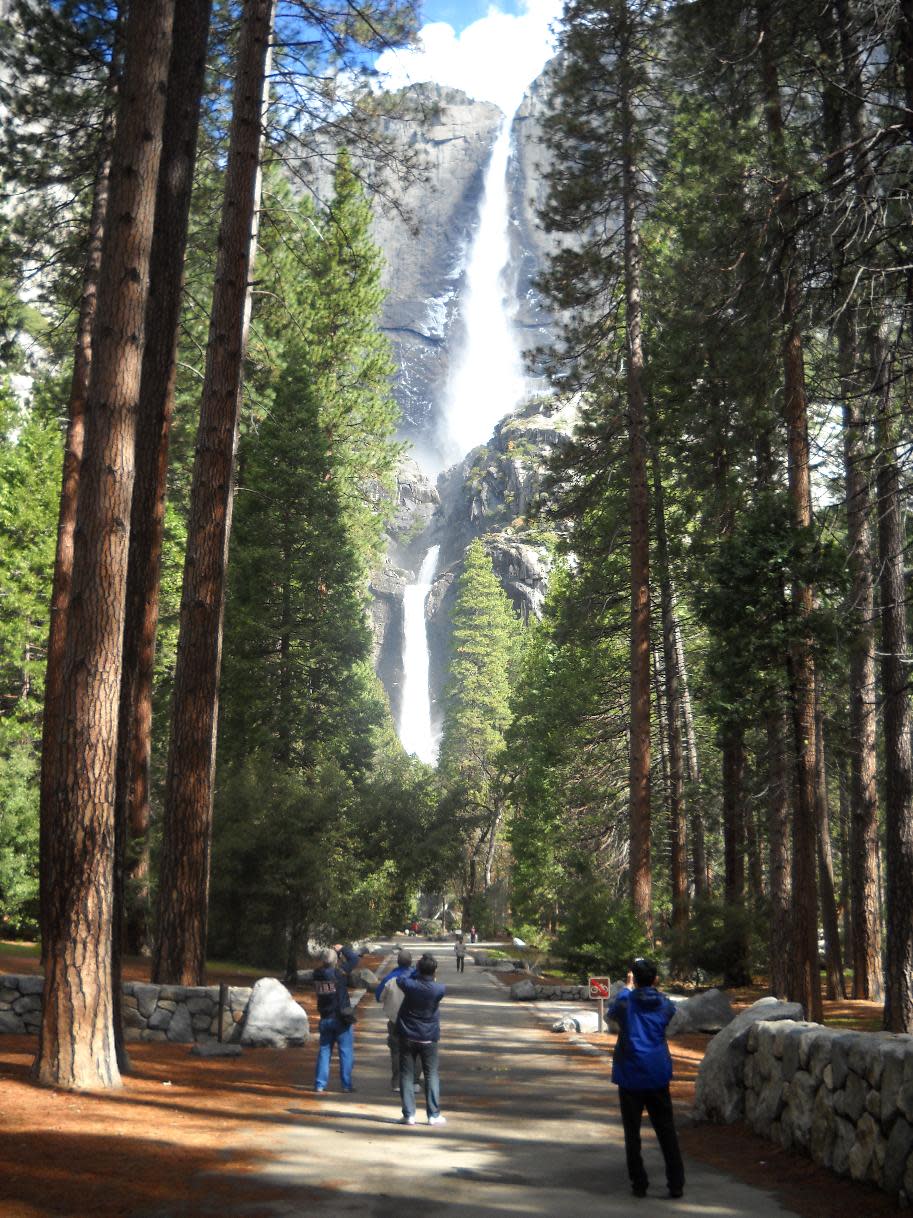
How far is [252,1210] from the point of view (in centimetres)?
562

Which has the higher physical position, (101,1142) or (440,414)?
(440,414)

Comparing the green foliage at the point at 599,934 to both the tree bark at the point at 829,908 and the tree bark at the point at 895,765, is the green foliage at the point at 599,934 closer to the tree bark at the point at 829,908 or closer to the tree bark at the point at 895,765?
the tree bark at the point at 829,908

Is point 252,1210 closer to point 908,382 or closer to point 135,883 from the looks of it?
point 908,382

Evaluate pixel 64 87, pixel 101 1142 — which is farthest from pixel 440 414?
pixel 101 1142

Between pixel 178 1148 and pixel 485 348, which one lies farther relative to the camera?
pixel 485 348

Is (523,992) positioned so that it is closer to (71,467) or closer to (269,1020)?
(269,1020)

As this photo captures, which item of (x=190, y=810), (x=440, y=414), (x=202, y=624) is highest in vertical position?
(x=440, y=414)

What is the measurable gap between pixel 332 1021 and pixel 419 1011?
1.74 m

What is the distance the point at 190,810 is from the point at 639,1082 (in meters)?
7.44

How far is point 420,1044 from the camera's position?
870 centimetres

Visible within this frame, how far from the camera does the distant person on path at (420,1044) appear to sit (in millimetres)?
8594

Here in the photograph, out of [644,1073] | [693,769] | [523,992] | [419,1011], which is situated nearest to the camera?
[644,1073]

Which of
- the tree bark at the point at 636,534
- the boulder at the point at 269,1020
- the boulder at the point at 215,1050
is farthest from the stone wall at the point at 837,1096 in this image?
the tree bark at the point at 636,534

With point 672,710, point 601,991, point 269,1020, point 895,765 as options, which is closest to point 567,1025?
point 601,991
